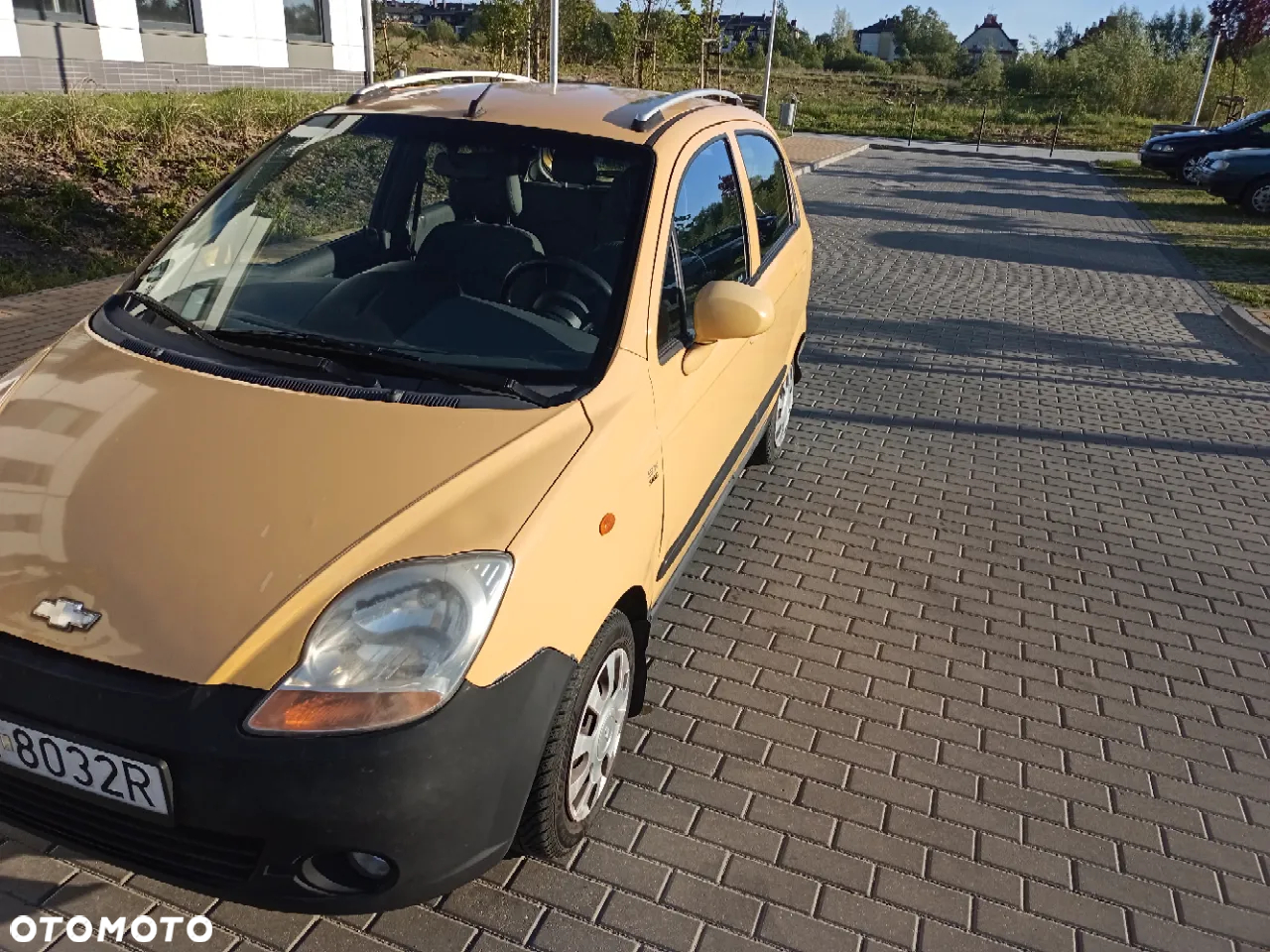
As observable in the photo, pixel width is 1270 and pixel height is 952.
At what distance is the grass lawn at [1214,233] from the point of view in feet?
38.7

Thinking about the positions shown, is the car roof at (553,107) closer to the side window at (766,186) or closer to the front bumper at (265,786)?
the side window at (766,186)

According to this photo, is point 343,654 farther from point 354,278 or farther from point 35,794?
point 354,278

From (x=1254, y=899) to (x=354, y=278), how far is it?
322cm

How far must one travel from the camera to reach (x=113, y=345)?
2.77m

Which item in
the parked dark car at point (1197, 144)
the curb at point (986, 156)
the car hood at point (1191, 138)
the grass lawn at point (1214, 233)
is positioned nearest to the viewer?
the grass lawn at point (1214, 233)

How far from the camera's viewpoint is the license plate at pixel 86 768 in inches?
74.5

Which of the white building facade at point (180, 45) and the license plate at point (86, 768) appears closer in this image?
the license plate at point (86, 768)

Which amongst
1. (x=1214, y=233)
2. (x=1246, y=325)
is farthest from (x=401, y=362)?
(x=1214, y=233)

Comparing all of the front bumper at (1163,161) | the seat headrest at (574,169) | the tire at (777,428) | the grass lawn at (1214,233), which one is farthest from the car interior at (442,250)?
the front bumper at (1163,161)

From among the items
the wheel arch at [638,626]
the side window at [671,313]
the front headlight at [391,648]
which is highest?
the side window at [671,313]

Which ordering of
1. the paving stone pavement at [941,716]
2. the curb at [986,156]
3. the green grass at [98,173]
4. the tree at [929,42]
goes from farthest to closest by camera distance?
the tree at [929,42]
the curb at [986,156]
the green grass at [98,173]
the paving stone pavement at [941,716]

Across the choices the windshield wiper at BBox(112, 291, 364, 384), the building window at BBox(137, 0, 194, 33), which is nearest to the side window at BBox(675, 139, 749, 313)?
the windshield wiper at BBox(112, 291, 364, 384)

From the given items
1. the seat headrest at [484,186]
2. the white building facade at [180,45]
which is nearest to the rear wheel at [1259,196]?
the seat headrest at [484,186]

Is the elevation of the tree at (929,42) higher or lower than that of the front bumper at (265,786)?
higher
